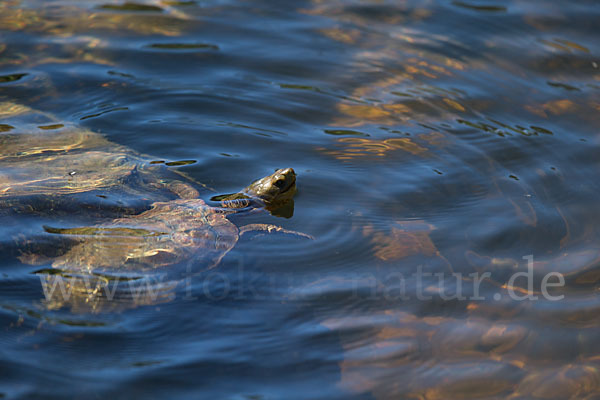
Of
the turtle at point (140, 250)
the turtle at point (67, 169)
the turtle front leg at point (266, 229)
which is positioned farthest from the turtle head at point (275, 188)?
the turtle at point (67, 169)

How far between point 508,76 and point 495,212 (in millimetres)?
2043

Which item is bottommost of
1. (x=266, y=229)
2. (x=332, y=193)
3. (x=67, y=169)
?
(x=266, y=229)

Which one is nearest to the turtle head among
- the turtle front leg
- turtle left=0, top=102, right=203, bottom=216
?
the turtle front leg

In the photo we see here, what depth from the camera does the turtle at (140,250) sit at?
291 cm

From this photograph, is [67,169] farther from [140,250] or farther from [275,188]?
[275,188]

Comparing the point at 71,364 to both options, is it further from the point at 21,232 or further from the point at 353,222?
the point at 353,222

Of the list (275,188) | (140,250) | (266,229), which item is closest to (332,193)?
(275,188)

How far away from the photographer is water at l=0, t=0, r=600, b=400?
2.67 m

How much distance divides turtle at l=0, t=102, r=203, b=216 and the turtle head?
396 mm

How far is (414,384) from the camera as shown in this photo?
8.56 ft

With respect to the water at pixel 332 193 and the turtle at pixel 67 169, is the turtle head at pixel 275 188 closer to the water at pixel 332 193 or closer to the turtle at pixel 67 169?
the water at pixel 332 193

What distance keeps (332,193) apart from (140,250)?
4.51 ft

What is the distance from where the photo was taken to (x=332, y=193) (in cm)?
387

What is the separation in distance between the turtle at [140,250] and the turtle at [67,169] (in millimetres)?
178
